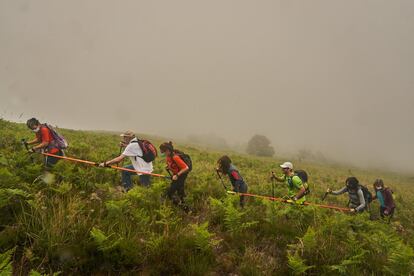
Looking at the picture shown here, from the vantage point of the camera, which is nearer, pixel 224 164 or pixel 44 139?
pixel 224 164

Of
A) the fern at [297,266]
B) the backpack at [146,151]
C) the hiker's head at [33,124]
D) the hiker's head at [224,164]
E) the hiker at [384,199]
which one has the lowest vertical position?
the hiker at [384,199]

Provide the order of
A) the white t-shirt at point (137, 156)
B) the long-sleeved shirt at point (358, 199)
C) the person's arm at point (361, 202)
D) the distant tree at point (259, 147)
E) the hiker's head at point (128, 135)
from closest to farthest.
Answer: the white t-shirt at point (137, 156)
the hiker's head at point (128, 135)
the person's arm at point (361, 202)
the long-sleeved shirt at point (358, 199)
the distant tree at point (259, 147)

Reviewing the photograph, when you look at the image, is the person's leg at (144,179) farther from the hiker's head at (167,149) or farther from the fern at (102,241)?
the fern at (102,241)

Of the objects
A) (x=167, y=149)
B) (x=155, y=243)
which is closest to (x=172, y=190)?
(x=167, y=149)

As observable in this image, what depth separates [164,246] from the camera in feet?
14.5

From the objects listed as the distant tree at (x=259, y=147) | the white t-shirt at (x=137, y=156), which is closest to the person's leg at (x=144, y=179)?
the white t-shirt at (x=137, y=156)

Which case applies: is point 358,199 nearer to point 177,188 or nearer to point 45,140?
point 177,188

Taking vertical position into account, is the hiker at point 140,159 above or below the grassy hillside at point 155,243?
above

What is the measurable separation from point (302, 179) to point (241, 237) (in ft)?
19.1

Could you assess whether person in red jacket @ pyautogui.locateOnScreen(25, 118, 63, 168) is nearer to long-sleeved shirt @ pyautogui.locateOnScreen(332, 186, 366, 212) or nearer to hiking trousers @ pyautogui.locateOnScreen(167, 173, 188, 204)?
hiking trousers @ pyautogui.locateOnScreen(167, 173, 188, 204)

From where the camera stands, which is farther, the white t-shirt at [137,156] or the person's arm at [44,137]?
the person's arm at [44,137]

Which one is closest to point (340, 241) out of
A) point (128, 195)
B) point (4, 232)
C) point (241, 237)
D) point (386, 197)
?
point (241, 237)

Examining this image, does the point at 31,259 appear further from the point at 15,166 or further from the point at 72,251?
the point at 15,166

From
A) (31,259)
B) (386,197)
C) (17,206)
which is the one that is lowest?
(386,197)
